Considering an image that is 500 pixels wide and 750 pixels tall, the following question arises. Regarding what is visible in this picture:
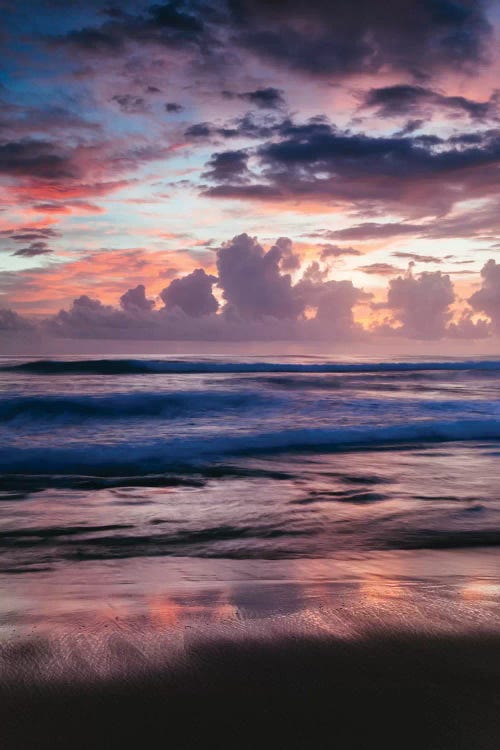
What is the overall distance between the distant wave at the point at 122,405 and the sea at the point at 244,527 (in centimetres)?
80

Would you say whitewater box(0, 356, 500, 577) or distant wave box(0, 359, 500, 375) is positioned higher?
distant wave box(0, 359, 500, 375)

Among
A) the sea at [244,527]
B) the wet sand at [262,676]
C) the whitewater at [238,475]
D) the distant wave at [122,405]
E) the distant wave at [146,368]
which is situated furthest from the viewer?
the distant wave at [146,368]

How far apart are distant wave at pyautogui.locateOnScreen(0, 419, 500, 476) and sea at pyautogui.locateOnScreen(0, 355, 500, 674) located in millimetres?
53

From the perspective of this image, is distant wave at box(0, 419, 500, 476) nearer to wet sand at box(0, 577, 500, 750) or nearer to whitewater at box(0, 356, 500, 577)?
whitewater at box(0, 356, 500, 577)

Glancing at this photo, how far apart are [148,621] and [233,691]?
0.85 meters

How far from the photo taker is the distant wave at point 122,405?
16062mm

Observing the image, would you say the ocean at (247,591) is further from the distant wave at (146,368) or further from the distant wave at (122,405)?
the distant wave at (146,368)

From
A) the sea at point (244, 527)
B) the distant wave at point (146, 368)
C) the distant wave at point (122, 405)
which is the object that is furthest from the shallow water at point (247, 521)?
the distant wave at point (146, 368)

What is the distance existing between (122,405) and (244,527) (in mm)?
13190

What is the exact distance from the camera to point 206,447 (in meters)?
11.2

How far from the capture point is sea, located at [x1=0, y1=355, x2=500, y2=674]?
312 cm

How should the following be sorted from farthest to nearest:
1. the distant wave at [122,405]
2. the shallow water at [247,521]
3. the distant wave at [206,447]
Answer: the distant wave at [122,405] → the distant wave at [206,447] → the shallow water at [247,521]

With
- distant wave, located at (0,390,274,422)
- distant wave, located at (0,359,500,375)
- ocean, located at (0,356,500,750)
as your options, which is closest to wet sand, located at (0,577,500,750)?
ocean, located at (0,356,500,750)

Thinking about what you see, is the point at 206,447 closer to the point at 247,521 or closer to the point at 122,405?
the point at 247,521
